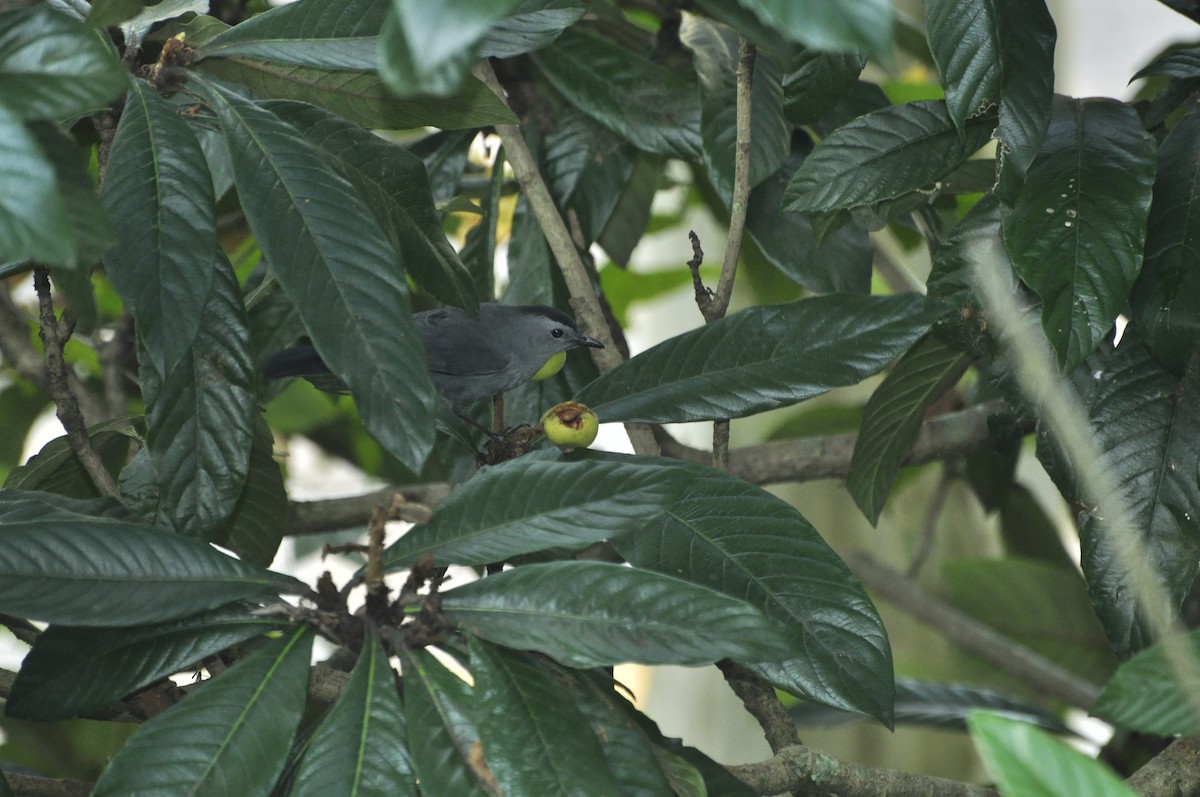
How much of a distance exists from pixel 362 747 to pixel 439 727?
65 millimetres

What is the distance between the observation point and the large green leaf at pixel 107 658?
3.53 feet

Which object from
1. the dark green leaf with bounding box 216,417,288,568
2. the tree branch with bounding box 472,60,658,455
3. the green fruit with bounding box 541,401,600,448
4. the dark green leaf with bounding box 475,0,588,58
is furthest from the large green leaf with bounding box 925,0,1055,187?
the dark green leaf with bounding box 216,417,288,568

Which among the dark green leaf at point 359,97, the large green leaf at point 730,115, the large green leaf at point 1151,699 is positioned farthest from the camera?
the large green leaf at point 730,115

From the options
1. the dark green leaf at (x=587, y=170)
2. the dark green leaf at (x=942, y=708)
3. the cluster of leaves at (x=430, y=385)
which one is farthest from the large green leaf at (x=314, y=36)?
the dark green leaf at (x=942, y=708)

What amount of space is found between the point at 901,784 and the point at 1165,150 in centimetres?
84

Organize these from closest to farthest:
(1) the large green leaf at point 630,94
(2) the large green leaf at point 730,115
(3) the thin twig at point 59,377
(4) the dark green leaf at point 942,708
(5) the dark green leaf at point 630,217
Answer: (3) the thin twig at point 59,377 → (2) the large green leaf at point 730,115 → (1) the large green leaf at point 630,94 → (4) the dark green leaf at point 942,708 → (5) the dark green leaf at point 630,217

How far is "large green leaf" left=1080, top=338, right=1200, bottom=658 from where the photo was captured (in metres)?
1.34

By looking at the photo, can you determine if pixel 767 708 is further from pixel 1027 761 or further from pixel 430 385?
pixel 1027 761

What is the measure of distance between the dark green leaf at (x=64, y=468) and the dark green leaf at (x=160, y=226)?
433mm

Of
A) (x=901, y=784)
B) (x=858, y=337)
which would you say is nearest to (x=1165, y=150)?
(x=858, y=337)

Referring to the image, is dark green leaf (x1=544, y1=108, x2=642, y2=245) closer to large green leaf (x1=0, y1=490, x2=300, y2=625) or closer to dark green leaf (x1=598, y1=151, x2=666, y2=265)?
dark green leaf (x1=598, y1=151, x2=666, y2=265)

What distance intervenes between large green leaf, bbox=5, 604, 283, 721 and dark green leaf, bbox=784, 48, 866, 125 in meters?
0.90

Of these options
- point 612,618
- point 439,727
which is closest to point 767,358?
point 612,618

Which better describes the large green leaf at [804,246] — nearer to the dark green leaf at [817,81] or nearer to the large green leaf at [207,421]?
the dark green leaf at [817,81]
